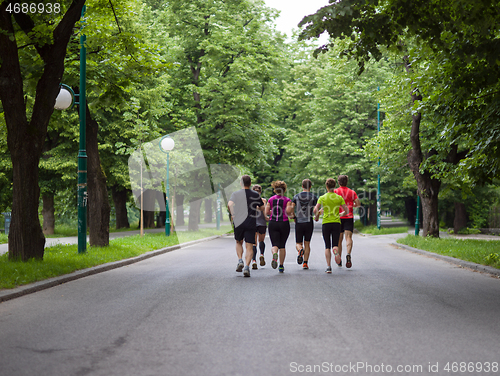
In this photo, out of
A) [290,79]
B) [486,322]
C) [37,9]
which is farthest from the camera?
[290,79]

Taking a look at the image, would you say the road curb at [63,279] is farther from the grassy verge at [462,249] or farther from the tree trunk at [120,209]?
the tree trunk at [120,209]

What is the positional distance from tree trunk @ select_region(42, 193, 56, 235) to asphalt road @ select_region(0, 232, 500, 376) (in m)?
18.6

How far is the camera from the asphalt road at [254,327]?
179 inches

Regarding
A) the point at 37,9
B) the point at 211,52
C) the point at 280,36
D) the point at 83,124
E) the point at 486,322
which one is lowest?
the point at 486,322

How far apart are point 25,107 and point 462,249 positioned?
1281cm

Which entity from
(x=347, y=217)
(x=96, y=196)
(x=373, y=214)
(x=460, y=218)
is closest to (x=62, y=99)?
(x=96, y=196)

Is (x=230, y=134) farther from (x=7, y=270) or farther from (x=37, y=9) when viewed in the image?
(x=7, y=270)

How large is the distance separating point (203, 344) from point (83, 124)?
29.9 ft

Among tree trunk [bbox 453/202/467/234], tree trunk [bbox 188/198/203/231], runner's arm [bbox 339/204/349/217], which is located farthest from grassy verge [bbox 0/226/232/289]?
tree trunk [bbox 453/202/467/234]

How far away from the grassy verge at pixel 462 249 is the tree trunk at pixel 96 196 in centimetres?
1026

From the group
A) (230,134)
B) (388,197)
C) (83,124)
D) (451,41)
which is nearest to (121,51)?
(83,124)

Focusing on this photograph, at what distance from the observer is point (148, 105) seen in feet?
75.8

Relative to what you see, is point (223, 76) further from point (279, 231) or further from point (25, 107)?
point (279, 231)

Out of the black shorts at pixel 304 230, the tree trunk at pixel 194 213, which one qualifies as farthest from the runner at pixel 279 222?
the tree trunk at pixel 194 213
